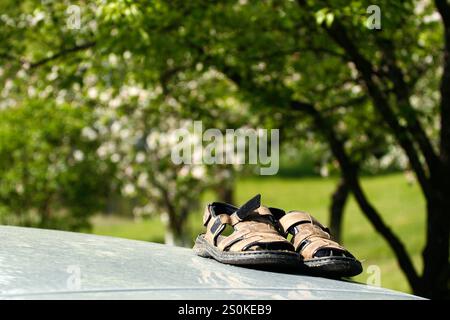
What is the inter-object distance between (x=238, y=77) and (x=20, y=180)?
20.9 feet

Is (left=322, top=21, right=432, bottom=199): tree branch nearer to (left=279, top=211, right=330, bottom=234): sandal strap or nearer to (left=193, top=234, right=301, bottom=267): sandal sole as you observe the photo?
(left=279, top=211, right=330, bottom=234): sandal strap

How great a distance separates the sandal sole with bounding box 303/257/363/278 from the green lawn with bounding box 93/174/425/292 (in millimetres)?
9116

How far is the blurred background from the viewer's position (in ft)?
21.6

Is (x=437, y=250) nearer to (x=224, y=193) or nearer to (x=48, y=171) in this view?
(x=48, y=171)

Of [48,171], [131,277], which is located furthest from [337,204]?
[131,277]

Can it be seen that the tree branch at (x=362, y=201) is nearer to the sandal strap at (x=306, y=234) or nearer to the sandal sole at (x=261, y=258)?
the sandal strap at (x=306, y=234)

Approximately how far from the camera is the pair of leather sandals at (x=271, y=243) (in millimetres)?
2611

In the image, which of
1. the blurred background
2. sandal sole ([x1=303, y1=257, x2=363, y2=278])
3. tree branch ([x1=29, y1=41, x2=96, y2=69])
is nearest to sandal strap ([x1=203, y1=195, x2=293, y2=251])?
sandal sole ([x1=303, y1=257, x2=363, y2=278])

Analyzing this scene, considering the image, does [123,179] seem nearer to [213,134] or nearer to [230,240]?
[213,134]

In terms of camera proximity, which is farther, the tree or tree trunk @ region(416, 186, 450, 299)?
the tree

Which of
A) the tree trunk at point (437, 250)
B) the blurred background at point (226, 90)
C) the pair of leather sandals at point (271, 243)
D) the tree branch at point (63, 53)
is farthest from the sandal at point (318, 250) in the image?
the tree branch at point (63, 53)

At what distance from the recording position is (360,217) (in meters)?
20.9

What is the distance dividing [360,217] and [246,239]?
61.0 feet
